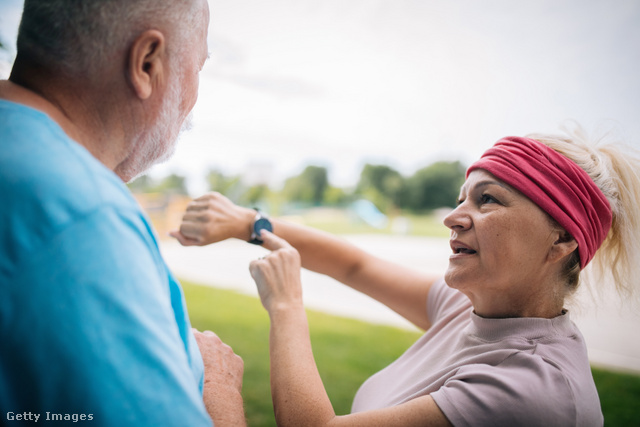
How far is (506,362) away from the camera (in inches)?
52.1

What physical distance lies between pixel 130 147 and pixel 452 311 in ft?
4.67

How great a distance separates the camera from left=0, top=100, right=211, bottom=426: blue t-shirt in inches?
29.7

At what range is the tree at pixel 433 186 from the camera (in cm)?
4284

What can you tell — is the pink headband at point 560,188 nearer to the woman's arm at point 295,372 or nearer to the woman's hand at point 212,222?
the woman's arm at point 295,372

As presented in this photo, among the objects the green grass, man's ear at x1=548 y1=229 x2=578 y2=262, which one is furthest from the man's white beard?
the green grass

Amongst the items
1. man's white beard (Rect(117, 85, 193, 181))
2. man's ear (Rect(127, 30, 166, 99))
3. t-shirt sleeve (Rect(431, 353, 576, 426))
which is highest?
man's ear (Rect(127, 30, 166, 99))

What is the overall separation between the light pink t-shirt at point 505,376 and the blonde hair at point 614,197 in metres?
0.32

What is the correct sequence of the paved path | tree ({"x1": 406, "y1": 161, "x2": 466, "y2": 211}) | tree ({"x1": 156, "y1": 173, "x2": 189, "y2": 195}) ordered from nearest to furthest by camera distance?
the paved path
tree ({"x1": 156, "y1": 173, "x2": 189, "y2": 195})
tree ({"x1": 406, "y1": 161, "x2": 466, "y2": 211})

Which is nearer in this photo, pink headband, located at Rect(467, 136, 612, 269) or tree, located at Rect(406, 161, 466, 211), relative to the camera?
pink headband, located at Rect(467, 136, 612, 269)

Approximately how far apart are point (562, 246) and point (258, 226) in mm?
1234

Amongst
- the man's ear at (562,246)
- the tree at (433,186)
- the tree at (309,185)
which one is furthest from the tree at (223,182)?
the man's ear at (562,246)

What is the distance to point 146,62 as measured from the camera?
1.06 m

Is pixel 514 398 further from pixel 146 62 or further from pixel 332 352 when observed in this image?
pixel 332 352

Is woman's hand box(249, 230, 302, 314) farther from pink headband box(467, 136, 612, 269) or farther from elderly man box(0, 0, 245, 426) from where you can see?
pink headband box(467, 136, 612, 269)
